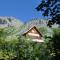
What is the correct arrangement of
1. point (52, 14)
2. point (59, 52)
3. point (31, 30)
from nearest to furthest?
1. point (52, 14)
2. point (59, 52)
3. point (31, 30)

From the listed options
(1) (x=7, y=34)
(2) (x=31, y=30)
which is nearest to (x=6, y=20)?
(2) (x=31, y=30)

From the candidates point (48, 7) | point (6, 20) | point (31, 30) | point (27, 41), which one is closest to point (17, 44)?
point (27, 41)

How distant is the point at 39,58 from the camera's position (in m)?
25.8

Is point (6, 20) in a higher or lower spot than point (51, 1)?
higher

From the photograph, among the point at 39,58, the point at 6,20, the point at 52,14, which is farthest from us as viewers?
the point at 6,20

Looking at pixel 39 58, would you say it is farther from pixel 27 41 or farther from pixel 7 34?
pixel 7 34

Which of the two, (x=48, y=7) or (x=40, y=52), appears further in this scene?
(x=40, y=52)

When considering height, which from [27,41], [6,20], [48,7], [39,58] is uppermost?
[6,20]

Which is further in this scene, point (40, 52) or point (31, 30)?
point (31, 30)

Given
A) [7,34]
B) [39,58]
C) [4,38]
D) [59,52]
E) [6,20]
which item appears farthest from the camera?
[6,20]

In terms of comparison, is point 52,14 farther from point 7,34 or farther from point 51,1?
point 7,34

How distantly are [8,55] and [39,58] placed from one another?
292cm

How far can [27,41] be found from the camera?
83.6ft

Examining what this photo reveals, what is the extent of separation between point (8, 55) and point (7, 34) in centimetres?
349
